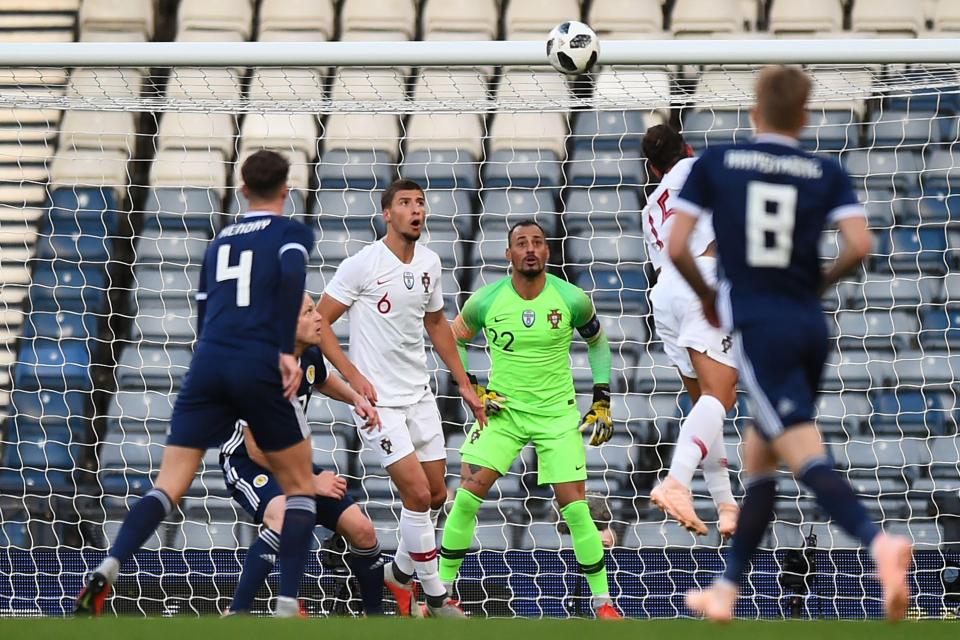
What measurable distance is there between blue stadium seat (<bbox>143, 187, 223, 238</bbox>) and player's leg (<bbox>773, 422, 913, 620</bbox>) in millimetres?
6199

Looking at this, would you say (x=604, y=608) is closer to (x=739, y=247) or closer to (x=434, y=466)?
(x=434, y=466)

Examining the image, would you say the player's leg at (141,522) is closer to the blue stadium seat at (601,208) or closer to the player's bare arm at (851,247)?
the player's bare arm at (851,247)

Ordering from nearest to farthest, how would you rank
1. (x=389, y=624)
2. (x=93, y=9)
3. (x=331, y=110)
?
(x=389, y=624) → (x=331, y=110) → (x=93, y=9)

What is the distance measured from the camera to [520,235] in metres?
7.39

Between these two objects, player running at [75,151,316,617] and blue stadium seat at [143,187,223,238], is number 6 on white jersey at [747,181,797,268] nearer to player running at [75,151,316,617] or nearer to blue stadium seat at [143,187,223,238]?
player running at [75,151,316,617]

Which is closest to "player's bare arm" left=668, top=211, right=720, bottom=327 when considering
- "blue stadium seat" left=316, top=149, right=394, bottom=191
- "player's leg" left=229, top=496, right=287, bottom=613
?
"player's leg" left=229, top=496, right=287, bottom=613

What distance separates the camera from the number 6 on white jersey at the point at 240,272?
16.4 ft

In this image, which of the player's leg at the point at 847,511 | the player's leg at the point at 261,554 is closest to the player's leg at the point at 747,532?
the player's leg at the point at 847,511

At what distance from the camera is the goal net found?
7.84 meters

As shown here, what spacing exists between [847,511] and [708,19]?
24.6 feet

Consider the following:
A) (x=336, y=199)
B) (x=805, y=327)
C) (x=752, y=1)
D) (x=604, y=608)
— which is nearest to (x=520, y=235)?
(x=604, y=608)

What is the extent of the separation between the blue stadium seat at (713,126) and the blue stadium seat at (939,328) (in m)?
1.88

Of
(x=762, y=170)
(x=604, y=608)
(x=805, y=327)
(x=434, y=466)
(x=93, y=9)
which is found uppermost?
(x=93, y=9)

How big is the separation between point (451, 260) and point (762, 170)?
576 cm
